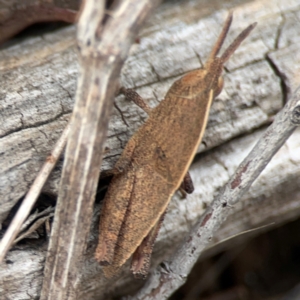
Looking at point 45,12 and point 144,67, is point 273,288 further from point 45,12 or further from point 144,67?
point 45,12

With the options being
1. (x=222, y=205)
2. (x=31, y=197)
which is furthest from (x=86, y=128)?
(x=222, y=205)

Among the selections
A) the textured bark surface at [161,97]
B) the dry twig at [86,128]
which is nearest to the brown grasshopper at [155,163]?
the textured bark surface at [161,97]

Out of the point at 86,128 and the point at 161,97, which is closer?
the point at 86,128

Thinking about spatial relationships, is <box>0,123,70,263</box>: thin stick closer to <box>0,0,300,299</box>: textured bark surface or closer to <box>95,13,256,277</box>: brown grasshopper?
<box>0,0,300,299</box>: textured bark surface

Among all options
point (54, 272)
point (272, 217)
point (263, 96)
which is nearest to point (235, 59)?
point (263, 96)

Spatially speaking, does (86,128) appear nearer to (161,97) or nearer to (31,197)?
(31,197)

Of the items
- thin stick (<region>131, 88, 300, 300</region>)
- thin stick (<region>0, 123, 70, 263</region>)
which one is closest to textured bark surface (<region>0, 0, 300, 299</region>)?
thin stick (<region>0, 123, 70, 263</region>)
